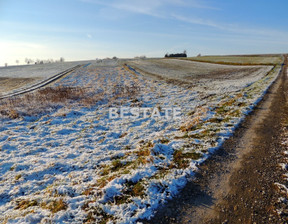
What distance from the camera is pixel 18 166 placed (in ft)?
28.4

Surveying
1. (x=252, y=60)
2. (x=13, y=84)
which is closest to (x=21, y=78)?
(x=13, y=84)

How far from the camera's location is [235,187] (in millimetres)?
5891

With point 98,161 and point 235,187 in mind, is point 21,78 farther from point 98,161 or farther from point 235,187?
point 235,187

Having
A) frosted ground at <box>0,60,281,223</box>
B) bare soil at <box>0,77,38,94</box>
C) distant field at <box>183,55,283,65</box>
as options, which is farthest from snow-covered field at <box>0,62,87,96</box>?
distant field at <box>183,55,283,65</box>

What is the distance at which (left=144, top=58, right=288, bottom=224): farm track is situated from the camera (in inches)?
193

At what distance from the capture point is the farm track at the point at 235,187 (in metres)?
4.90

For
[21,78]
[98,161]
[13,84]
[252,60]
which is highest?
[252,60]

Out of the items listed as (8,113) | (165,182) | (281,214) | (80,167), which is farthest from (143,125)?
(8,113)

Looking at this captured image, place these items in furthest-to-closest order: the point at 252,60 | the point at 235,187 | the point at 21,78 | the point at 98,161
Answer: the point at 252,60, the point at 21,78, the point at 98,161, the point at 235,187

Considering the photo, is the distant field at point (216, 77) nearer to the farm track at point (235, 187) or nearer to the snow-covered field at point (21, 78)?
the farm track at point (235, 187)

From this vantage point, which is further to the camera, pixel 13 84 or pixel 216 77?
pixel 13 84

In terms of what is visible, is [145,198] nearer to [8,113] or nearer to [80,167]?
[80,167]

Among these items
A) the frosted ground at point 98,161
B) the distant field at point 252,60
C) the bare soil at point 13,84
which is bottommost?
the frosted ground at point 98,161

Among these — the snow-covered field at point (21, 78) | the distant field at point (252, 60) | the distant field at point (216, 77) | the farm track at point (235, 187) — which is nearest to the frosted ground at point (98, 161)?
the farm track at point (235, 187)
